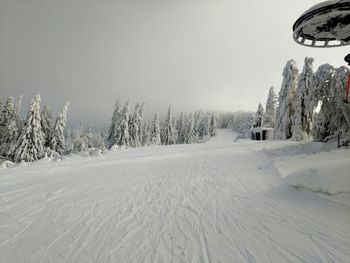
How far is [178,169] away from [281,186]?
6.77m

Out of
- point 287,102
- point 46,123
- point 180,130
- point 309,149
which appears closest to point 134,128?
point 46,123

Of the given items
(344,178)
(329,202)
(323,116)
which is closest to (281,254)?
(329,202)

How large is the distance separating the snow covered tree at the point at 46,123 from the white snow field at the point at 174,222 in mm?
31819

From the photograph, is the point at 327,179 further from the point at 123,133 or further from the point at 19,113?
the point at 19,113

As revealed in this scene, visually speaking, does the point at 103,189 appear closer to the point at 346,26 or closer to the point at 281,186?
the point at 281,186

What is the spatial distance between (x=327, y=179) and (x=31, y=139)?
116 ft

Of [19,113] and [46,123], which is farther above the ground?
[19,113]

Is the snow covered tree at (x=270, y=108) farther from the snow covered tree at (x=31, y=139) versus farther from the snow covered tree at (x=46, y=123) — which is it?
the snow covered tree at (x=31, y=139)

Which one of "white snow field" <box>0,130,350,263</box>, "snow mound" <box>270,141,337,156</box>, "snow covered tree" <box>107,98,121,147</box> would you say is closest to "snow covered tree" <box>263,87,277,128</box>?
"snow covered tree" <box>107,98,121,147</box>

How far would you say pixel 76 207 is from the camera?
8.23 m

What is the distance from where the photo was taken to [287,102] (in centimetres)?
3594

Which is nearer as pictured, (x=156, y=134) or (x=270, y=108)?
(x=270, y=108)

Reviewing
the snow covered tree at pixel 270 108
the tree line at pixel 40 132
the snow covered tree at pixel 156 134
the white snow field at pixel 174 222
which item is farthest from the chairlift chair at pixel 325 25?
the snow covered tree at pixel 156 134

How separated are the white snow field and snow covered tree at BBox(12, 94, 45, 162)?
2454 cm
